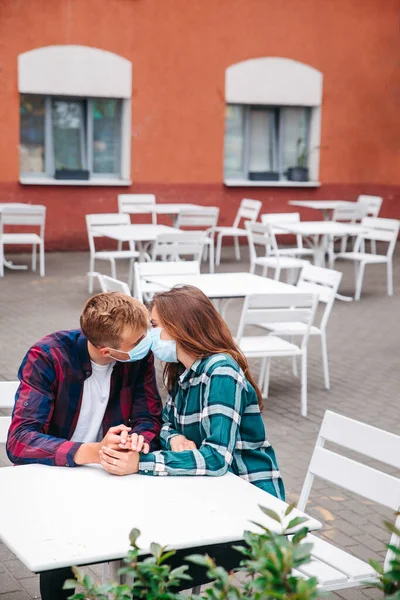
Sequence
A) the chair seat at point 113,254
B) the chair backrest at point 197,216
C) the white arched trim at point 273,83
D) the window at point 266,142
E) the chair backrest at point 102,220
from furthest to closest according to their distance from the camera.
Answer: the window at point 266,142, the white arched trim at point 273,83, the chair backrest at point 197,216, the chair backrest at point 102,220, the chair seat at point 113,254

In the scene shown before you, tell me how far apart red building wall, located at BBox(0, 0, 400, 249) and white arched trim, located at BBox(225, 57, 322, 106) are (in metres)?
0.17

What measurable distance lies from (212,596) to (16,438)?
1881mm

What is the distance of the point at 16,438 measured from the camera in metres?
3.55

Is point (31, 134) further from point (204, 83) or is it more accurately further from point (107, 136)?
point (204, 83)

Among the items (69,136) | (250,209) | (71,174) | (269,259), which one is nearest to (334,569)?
(269,259)

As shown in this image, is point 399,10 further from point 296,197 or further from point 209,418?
point 209,418

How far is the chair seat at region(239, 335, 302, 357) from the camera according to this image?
7.50 meters

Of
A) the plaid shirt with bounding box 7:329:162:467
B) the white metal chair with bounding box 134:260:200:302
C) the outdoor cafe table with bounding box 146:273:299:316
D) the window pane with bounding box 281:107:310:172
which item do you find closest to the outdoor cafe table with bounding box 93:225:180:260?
the white metal chair with bounding box 134:260:200:302

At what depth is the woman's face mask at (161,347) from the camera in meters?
3.60

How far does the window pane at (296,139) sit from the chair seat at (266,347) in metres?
11.9

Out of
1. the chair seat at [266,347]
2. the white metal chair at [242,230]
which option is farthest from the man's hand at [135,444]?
the white metal chair at [242,230]

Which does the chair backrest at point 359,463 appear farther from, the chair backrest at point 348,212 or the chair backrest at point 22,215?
the chair backrest at point 348,212

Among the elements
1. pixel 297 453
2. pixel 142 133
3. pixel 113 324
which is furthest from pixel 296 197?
pixel 113 324

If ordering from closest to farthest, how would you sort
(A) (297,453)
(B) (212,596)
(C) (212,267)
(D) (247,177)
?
(B) (212,596)
(A) (297,453)
(C) (212,267)
(D) (247,177)
